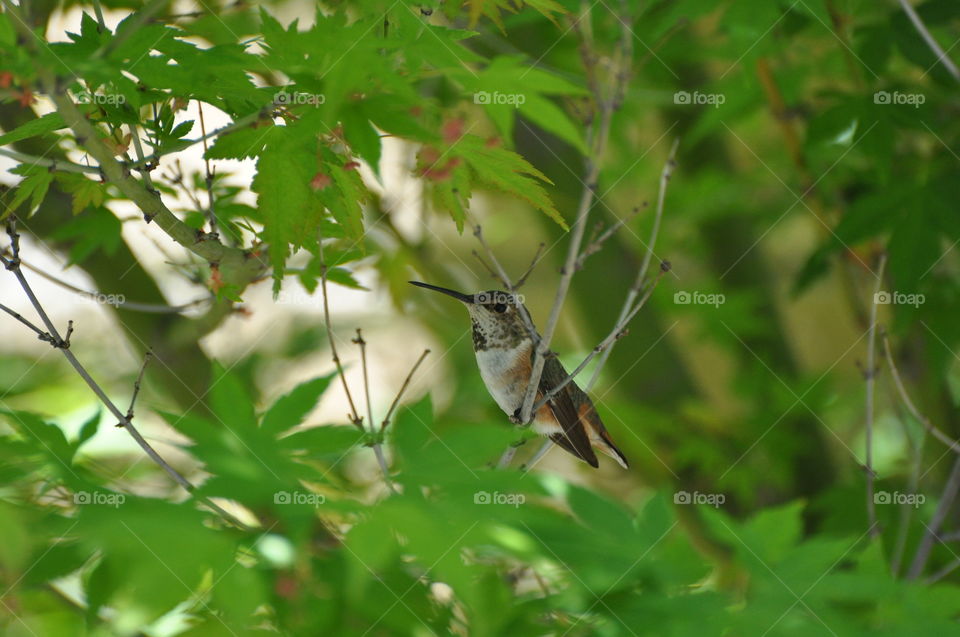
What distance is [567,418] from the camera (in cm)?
Result: 266

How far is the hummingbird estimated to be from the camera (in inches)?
103

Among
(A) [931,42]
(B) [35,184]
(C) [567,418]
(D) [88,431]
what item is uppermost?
(A) [931,42]

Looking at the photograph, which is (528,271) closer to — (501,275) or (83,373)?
(501,275)

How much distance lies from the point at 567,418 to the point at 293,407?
120 cm

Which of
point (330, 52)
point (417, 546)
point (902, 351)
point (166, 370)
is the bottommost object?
point (417, 546)

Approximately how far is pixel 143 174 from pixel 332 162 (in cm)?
44

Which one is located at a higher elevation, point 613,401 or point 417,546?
point 613,401

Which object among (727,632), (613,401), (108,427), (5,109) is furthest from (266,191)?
(613,401)

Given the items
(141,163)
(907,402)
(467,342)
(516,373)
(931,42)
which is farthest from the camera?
(467,342)

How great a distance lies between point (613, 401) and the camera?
158 inches

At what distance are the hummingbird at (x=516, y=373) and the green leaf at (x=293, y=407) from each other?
35.4 inches

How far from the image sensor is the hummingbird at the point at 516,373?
2.62 meters

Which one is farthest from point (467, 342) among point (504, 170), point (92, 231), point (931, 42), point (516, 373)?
point (504, 170)

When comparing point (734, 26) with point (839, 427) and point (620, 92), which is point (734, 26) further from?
point (839, 427)
